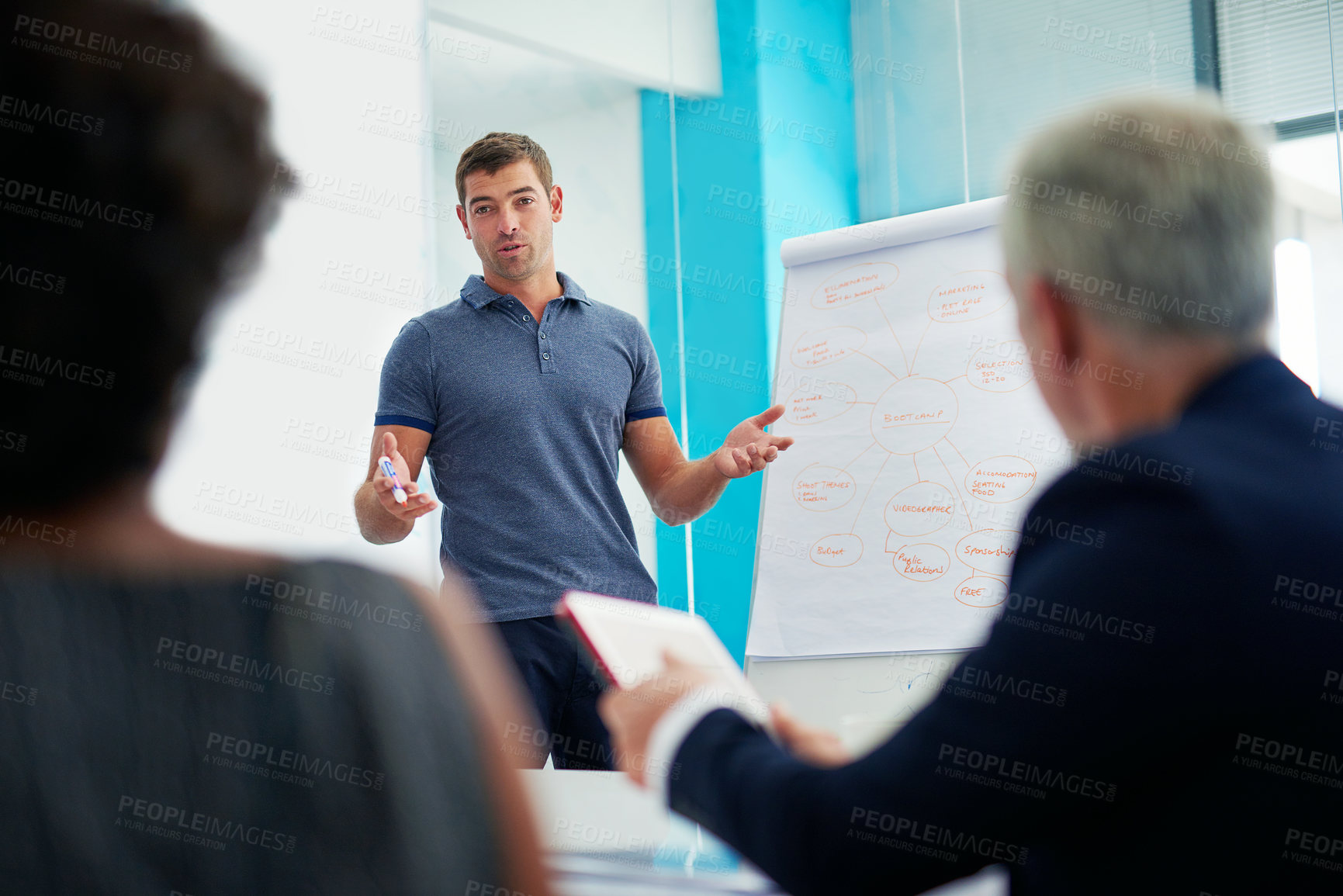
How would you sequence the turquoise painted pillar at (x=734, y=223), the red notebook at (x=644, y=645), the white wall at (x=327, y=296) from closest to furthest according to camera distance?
the red notebook at (x=644, y=645), the white wall at (x=327, y=296), the turquoise painted pillar at (x=734, y=223)

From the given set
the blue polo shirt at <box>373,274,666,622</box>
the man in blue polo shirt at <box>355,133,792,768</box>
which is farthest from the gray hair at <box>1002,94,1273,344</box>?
the blue polo shirt at <box>373,274,666,622</box>

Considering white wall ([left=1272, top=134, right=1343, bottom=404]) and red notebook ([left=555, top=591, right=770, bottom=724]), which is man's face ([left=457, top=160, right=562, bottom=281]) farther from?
white wall ([left=1272, top=134, right=1343, bottom=404])

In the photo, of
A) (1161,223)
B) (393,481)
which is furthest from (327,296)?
(1161,223)

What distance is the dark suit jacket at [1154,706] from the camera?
0.69 metres

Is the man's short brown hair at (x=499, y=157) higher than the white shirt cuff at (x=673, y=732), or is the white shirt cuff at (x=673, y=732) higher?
the man's short brown hair at (x=499, y=157)

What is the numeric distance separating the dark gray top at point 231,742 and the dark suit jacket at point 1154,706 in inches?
15.6

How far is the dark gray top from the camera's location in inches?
16.8

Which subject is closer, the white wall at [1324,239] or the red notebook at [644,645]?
the red notebook at [644,645]

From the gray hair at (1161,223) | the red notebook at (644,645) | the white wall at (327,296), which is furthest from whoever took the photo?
the white wall at (327,296)

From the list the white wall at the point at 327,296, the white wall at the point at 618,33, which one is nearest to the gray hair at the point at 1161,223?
the white wall at the point at 327,296

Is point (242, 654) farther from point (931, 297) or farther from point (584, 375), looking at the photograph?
point (931, 297)

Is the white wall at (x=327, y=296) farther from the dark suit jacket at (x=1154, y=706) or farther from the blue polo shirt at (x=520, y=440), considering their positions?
the dark suit jacket at (x=1154, y=706)

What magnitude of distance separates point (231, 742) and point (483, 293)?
6.04ft

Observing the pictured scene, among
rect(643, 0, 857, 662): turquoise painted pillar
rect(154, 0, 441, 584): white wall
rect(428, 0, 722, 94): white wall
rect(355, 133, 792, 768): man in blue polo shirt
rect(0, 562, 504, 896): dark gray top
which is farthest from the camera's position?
rect(643, 0, 857, 662): turquoise painted pillar
